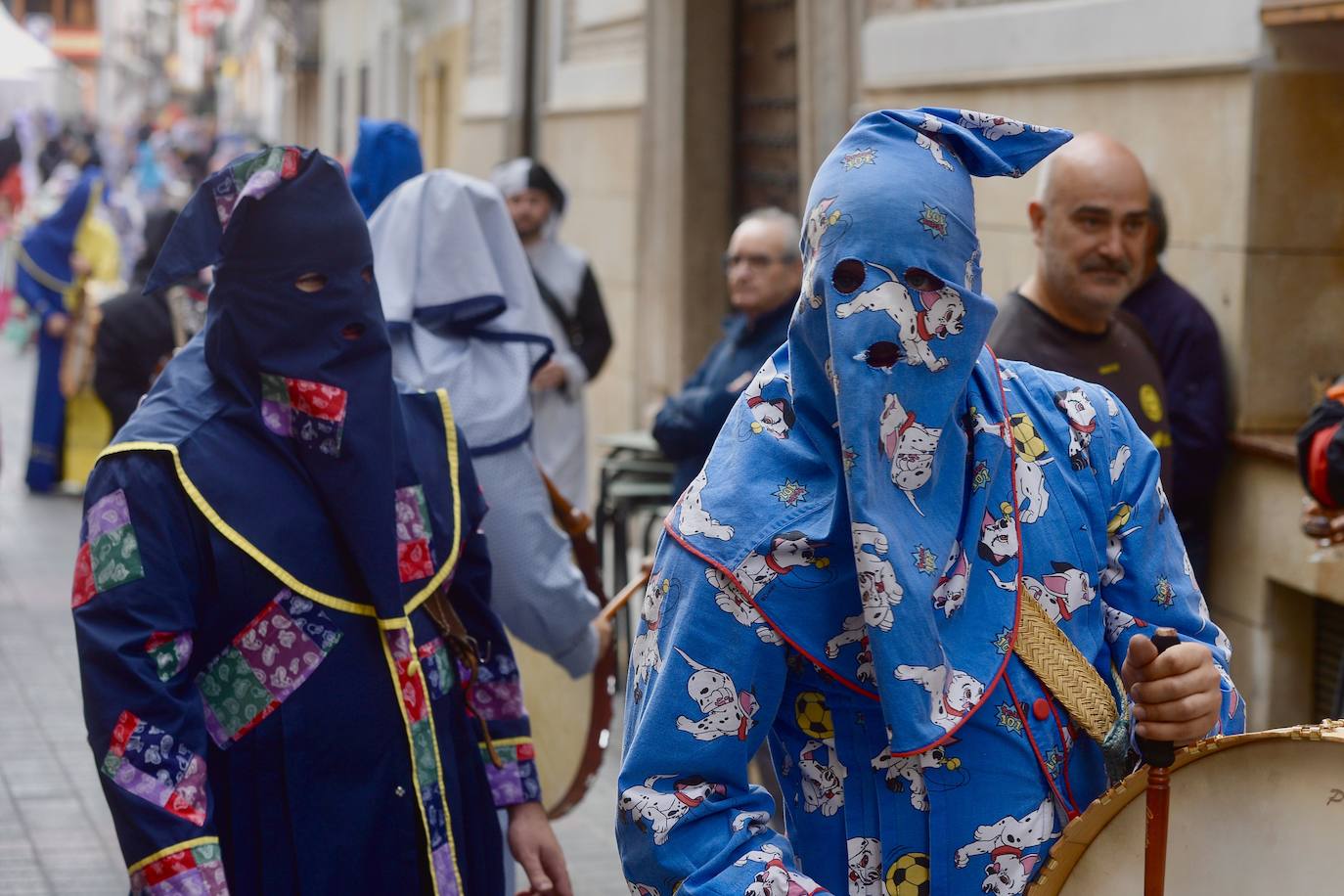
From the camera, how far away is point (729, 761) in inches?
84.2

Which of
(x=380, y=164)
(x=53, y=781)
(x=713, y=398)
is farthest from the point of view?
(x=53, y=781)

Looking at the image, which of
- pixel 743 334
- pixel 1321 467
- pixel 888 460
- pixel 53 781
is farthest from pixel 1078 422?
pixel 53 781

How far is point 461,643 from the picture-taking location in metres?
3.34

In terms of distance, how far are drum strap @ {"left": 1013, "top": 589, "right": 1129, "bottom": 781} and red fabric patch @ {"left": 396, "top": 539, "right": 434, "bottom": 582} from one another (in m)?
1.32

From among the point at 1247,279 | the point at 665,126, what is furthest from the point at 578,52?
the point at 1247,279

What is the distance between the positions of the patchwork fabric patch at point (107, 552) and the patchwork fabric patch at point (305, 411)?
0.27 m

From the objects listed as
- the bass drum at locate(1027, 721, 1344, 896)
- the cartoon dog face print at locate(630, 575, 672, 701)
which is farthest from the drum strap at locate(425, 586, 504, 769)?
the bass drum at locate(1027, 721, 1344, 896)

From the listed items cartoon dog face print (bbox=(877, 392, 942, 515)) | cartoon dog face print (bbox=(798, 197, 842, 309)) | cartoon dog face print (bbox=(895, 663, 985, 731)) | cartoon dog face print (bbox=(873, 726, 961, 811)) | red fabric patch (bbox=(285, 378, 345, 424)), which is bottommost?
cartoon dog face print (bbox=(873, 726, 961, 811))

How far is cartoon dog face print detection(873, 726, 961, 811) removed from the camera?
2.14 meters

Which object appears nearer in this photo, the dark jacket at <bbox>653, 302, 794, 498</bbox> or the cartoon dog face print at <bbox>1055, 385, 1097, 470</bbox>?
the cartoon dog face print at <bbox>1055, 385, 1097, 470</bbox>

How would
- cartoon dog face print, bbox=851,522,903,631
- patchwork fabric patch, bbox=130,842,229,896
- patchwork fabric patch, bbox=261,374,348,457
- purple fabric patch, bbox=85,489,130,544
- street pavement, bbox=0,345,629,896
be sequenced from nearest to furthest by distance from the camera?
cartoon dog face print, bbox=851,522,903,631
patchwork fabric patch, bbox=130,842,229,896
purple fabric patch, bbox=85,489,130,544
patchwork fabric patch, bbox=261,374,348,457
street pavement, bbox=0,345,629,896

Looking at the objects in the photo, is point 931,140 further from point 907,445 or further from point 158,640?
point 158,640

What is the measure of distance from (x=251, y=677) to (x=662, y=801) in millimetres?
1117

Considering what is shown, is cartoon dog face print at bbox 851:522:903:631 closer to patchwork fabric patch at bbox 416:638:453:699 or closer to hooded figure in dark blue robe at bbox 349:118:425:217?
patchwork fabric patch at bbox 416:638:453:699
